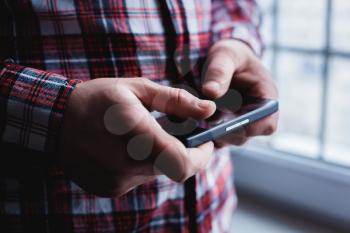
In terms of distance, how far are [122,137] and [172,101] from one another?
6 centimetres

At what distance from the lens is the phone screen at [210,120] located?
1.40 feet

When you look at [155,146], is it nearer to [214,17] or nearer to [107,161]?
[107,161]

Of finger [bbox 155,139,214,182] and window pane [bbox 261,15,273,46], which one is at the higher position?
window pane [bbox 261,15,273,46]

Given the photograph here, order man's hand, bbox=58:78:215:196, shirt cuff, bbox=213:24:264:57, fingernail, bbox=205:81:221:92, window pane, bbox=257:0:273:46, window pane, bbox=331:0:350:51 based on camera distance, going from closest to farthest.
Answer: man's hand, bbox=58:78:215:196 < fingernail, bbox=205:81:221:92 < shirt cuff, bbox=213:24:264:57 < window pane, bbox=331:0:350:51 < window pane, bbox=257:0:273:46

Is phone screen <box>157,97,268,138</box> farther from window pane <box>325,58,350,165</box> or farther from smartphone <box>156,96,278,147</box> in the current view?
window pane <box>325,58,350,165</box>

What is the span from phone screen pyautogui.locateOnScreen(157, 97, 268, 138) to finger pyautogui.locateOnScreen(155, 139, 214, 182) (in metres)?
0.04

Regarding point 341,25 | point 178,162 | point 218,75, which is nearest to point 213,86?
point 218,75

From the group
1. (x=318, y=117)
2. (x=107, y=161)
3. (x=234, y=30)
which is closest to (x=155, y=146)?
(x=107, y=161)

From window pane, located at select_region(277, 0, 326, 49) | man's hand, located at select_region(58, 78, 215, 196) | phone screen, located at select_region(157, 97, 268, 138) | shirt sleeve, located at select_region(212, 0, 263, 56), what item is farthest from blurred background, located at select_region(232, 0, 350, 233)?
man's hand, located at select_region(58, 78, 215, 196)

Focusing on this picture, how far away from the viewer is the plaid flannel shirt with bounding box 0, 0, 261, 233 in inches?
16.5

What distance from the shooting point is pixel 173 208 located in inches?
21.7

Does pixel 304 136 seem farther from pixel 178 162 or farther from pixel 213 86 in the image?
pixel 178 162

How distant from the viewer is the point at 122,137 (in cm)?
36

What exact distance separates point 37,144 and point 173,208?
0.71 feet
